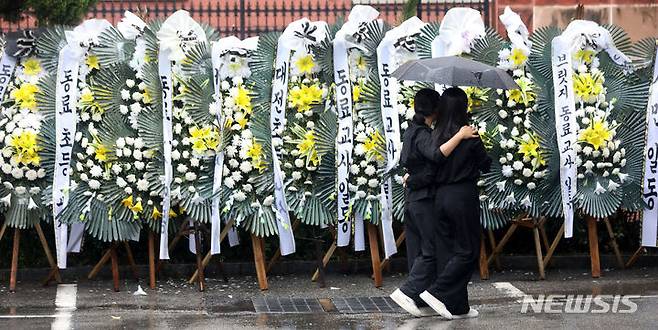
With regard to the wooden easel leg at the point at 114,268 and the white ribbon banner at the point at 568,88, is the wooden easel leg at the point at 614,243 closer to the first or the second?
the white ribbon banner at the point at 568,88

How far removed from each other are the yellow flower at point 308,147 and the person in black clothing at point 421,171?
151 cm

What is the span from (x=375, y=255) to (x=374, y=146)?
95 centimetres

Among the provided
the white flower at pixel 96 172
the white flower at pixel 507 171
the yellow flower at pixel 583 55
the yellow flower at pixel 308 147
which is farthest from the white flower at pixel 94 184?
the yellow flower at pixel 583 55

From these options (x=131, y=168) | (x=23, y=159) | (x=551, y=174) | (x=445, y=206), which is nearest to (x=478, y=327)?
(x=445, y=206)

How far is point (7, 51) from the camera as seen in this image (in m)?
12.0

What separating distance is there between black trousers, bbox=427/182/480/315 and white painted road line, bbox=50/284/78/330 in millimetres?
2740

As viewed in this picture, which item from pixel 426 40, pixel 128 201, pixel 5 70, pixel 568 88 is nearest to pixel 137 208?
pixel 128 201

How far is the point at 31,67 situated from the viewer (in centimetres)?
1211

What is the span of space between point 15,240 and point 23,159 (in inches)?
28.4

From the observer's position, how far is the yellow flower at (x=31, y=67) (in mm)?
12094

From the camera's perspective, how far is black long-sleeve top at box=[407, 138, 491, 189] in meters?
10.2

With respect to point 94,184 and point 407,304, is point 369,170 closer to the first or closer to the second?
point 407,304

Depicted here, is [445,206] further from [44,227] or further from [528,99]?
[44,227]

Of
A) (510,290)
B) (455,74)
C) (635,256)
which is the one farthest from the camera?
(635,256)
